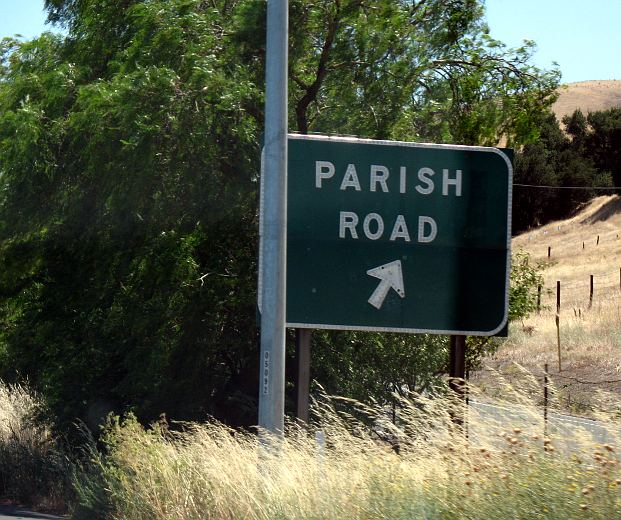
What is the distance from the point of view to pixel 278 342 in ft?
30.9

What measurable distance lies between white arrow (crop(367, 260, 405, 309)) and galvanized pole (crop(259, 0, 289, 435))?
1482mm

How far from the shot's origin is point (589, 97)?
124m

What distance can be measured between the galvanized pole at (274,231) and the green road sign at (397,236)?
963mm

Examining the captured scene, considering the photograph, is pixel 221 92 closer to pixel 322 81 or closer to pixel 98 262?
pixel 322 81

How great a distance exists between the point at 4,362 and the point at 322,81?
6.29 metres

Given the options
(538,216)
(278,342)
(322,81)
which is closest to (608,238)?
(538,216)

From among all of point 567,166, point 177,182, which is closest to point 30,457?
point 177,182

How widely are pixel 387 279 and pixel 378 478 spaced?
12.0 feet

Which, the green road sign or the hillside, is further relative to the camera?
the hillside

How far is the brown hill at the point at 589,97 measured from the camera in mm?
116750

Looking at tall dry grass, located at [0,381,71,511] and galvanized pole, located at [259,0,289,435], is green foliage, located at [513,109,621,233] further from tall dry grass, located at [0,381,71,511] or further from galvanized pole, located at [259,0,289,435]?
galvanized pole, located at [259,0,289,435]

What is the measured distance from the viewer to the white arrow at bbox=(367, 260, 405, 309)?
416 inches

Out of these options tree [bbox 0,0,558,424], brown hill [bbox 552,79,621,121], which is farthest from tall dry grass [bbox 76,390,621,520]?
brown hill [bbox 552,79,621,121]

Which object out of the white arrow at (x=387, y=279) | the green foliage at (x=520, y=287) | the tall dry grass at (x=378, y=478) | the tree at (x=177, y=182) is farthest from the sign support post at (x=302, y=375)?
the green foliage at (x=520, y=287)
